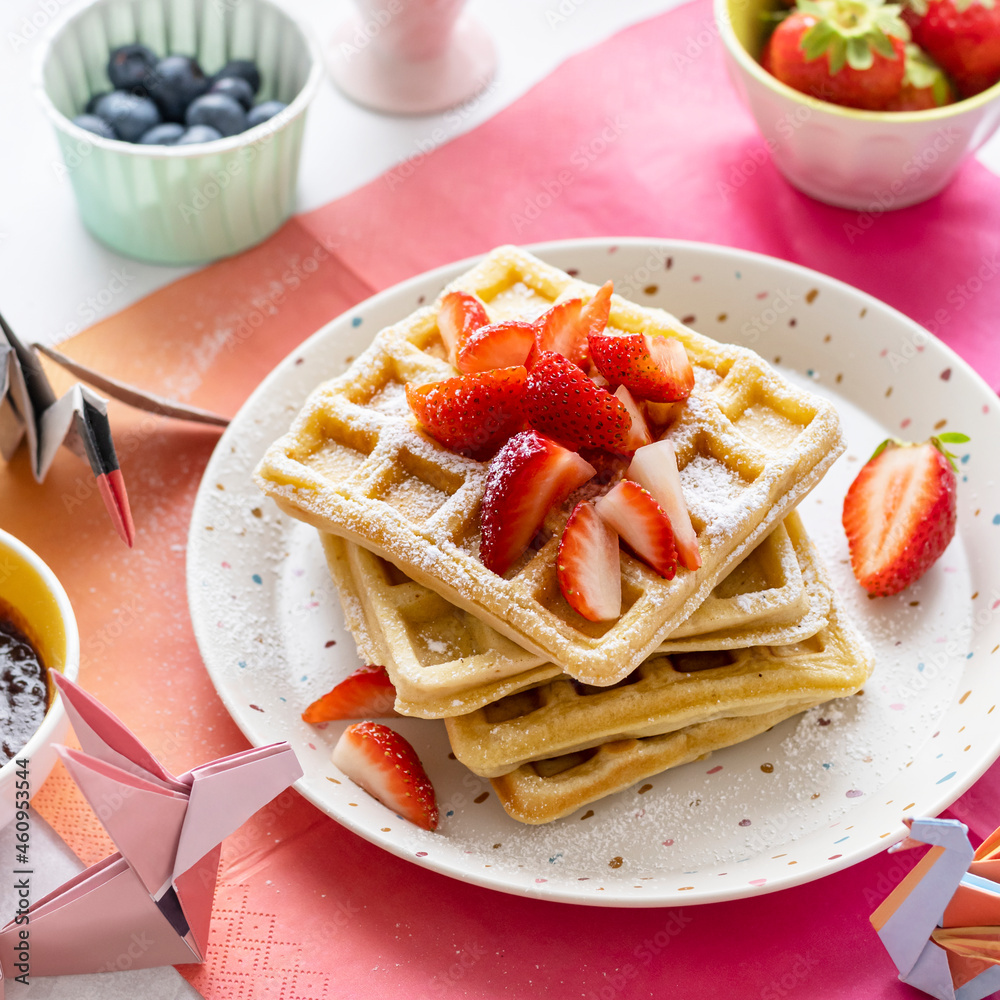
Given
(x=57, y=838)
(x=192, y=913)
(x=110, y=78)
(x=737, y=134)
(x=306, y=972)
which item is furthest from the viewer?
(x=737, y=134)

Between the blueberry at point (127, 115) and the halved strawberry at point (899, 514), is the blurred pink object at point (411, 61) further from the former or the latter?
the halved strawberry at point (899, 514)

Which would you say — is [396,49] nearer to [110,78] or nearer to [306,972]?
[110,78]

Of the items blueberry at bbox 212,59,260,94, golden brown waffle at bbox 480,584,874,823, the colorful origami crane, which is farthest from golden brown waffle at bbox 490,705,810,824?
blueberry at bbox 212,59,260,94

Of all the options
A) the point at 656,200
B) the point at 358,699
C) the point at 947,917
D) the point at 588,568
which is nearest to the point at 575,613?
the point at 588,568

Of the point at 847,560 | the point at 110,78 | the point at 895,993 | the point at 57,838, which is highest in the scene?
the point at 110,78

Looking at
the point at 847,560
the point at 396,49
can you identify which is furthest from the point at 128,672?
the point at 396,49

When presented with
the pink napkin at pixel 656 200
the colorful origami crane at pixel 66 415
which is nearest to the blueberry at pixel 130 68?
the pink napkin at pixel 656 200

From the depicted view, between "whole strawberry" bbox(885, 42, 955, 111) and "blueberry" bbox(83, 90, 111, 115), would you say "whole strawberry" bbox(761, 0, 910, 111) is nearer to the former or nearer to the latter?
"whole strawberry" bbox(885, 42, 955, 111)
